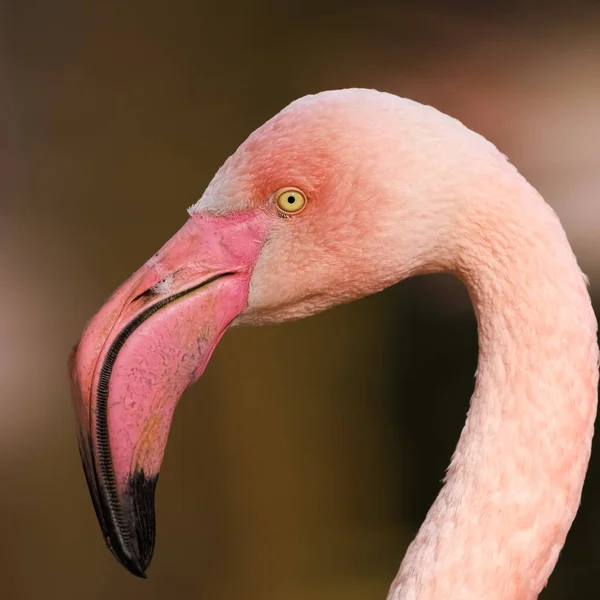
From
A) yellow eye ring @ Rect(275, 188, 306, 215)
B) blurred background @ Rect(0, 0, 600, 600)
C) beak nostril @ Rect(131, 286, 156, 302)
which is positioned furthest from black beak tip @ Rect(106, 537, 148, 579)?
blurred background @ Rect(0, 0, 600, 600)

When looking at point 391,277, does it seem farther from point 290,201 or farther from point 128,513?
point 128,513

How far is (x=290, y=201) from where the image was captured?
0.72 meters

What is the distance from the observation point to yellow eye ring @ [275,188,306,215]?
2.35 feet

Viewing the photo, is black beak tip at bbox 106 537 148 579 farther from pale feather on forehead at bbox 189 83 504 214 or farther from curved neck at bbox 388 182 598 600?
pale feather on forehead at bbox 189 83 504 214

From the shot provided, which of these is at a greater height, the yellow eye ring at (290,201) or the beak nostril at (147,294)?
the yellow eye ring at (290,201)

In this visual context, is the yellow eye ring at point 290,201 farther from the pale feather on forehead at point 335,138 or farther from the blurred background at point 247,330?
the blurred background at point 247,330

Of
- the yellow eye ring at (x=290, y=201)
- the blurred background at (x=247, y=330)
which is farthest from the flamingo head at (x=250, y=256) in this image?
the blurred background at (x=247, y=330)

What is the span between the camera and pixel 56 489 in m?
1.91

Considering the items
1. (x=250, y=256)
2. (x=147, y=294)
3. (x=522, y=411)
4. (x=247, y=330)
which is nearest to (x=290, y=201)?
(x=250, y=256)

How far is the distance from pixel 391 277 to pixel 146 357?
278 mm

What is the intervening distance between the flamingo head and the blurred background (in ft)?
3.86

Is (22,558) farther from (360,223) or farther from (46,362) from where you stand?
(360,223)

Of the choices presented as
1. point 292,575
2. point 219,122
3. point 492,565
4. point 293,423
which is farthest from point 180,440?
point 492,565

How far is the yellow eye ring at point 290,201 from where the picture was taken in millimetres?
716
